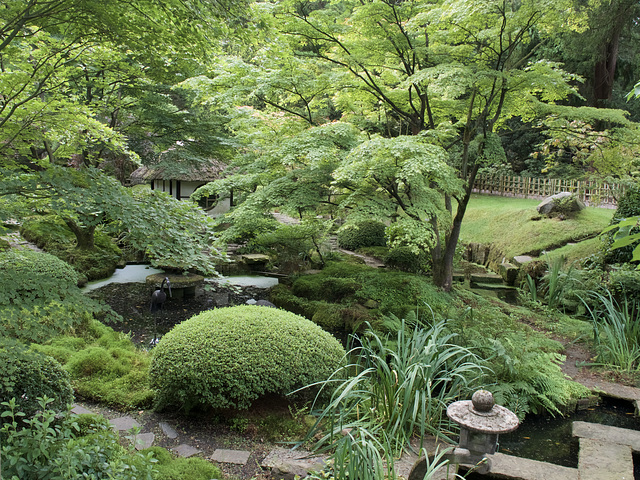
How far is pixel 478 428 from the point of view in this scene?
3.16 m

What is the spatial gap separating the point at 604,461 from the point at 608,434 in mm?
597

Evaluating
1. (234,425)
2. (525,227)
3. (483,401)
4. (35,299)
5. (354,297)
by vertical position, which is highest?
(35,299)

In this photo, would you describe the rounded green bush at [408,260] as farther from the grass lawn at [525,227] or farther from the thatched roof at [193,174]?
the thatched roof at [193,174]

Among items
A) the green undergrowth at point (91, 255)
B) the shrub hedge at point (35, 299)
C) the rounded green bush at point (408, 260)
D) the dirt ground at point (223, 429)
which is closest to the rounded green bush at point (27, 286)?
the shrub hedge at point (35, 299)

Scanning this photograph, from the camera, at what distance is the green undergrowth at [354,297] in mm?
7523

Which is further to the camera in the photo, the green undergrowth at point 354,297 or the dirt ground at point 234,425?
the green undergrowth at point 354,297

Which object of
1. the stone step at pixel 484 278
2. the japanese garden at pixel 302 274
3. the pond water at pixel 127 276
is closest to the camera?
the japanese garden at pixel 302 274

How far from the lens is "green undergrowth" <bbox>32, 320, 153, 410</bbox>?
454 centimetres

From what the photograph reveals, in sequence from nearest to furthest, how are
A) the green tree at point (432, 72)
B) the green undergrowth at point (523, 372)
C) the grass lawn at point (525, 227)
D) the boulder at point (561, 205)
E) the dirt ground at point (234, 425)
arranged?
the dirt ground at point (234, 425) → the green undergrowth at point (523, 372) → the green tree at point (432, 72) → the grass lawn at point (525, 227) → the boulder at point (561, 205)

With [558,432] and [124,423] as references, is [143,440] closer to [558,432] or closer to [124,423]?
[124,423]

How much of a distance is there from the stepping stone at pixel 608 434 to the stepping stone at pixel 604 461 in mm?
99

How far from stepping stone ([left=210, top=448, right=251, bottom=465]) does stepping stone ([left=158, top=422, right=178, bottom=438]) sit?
0.50 metres

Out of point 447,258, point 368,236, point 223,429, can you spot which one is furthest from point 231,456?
point 368,236

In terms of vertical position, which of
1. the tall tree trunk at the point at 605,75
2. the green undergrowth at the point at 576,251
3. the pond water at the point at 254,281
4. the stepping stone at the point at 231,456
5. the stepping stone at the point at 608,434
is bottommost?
the pond water at the point at 254,281
